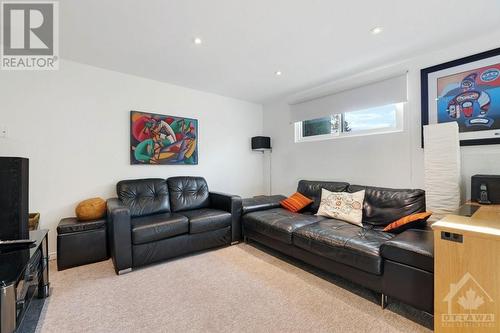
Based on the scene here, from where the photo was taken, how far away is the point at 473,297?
126 centimetres

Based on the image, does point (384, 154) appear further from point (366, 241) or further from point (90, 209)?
point (90, 209)

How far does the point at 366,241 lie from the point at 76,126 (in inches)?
136

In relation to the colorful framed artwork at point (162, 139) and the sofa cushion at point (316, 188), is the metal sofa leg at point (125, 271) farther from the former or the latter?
the sofa cushion at point (316, 188)

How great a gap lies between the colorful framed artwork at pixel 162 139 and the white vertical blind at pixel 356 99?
6.05 ft

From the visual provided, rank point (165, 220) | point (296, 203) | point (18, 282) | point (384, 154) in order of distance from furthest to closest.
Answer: point (296, 203)
point (384, 154)
point (165, 220)
point (18, 282)

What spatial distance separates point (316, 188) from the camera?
10.9 feet

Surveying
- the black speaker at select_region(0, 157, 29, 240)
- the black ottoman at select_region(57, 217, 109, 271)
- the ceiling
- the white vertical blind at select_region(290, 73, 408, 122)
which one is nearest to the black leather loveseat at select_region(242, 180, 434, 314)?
the white vertical blind at select_region(290, 73, 408, 122)

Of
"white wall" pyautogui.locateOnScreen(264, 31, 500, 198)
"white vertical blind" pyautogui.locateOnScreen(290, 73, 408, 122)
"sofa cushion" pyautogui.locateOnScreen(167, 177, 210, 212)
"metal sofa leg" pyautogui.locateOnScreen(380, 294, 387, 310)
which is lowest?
"metal sofa leg" pyautogui.locateOnScreen(380, 294, 387, 310)

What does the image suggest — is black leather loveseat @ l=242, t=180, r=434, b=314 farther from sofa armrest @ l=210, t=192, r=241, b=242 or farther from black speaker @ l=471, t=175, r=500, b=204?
black speaker @ l=471, t=175, r=500, b=204

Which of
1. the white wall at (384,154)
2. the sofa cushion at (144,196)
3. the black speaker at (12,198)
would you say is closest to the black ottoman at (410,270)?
the white wall at (384,154)

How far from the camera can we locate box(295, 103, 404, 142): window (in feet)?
9.48

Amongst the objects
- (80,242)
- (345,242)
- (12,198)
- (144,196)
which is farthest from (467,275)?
(80,242)

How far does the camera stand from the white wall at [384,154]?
226 cm

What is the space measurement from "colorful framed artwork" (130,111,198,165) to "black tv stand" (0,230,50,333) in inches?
62.0
